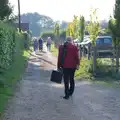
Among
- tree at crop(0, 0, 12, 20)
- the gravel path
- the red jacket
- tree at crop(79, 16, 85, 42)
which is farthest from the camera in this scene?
tree at crop(79, 16, 85, 42)

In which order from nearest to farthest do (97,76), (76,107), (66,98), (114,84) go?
1. (76,107)
2. (66,98)
3. (114,84)
4. (97,76)

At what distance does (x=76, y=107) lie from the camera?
35.9 feet

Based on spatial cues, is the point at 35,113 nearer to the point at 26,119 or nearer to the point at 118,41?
the point at 26,119

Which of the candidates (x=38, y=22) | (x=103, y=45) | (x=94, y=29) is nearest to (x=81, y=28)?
(x=103, y=45)

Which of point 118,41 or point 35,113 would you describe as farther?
point 118,41

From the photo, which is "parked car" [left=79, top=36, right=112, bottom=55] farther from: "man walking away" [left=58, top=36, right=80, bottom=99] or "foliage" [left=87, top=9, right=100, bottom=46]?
"man walking away" [left=58, top=36, right=80, bottom=99]

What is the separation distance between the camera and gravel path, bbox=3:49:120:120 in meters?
9.71

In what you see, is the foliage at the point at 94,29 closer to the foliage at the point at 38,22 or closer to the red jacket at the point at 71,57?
the red jacket at the point at 71,57

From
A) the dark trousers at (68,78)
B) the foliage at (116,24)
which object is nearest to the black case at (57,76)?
the dark trousers at (68,78)

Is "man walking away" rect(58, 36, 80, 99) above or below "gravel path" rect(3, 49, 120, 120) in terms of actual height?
above

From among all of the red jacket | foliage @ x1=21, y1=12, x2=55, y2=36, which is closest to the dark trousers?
the red jacket

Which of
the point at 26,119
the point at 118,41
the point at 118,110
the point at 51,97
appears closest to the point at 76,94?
the point at 51,97

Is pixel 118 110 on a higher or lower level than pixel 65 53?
lower

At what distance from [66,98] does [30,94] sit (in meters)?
1.34
